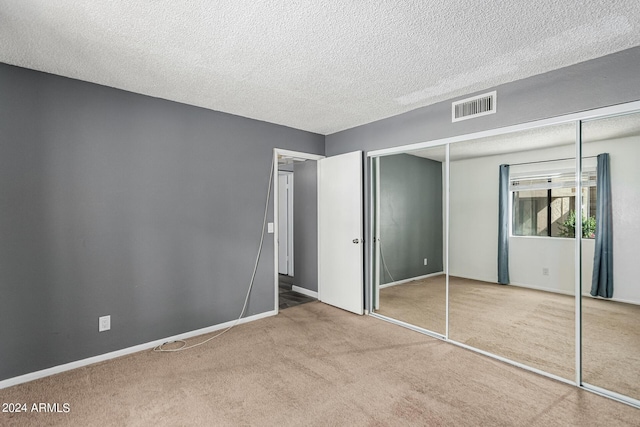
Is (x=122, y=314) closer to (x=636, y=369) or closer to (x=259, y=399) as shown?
(x=259, y=399)

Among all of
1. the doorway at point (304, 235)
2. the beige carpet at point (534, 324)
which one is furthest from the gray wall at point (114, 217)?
the beige carpet at point (534, 324)

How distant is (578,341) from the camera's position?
2.42m

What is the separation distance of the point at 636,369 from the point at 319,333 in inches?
105

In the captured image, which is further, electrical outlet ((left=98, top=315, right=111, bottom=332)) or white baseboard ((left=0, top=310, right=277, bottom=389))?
electrical outlet ((left=98, top=315, right=111, bottom=332))

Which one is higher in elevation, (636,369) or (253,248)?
(253,248)

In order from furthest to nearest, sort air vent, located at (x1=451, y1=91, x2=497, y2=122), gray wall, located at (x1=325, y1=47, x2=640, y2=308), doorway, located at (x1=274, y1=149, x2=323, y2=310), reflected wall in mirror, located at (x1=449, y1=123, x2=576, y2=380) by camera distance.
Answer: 1. doorway, located at (x1=274, y1=149, x2=323, y2=310)
2. air vent, located at (x1=451, y1=91, x2=497, y2=122)
3. reflected wall in mirror, located at (x1=449, y1=123, x2=576, y2=380)
4. gray wall, located at (x1=325, y1=47, x2=640, y2=308)

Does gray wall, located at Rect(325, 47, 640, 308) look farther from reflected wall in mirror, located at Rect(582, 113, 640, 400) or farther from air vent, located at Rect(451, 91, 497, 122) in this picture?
reflected wall in mirror, located at Rect(582, 113, 640, 400)

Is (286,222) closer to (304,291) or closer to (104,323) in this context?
(304,291)

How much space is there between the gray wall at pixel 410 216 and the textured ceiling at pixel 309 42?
1145mm

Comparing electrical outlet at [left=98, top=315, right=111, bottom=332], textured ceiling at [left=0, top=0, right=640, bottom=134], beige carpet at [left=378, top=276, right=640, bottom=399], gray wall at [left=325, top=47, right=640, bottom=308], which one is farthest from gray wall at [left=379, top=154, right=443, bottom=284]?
electrical outlet at [left=98, top=315, right=111, bottom=332]

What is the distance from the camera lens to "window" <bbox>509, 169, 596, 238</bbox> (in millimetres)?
2398

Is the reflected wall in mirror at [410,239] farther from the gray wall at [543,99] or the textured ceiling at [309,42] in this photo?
the textured ceiling at [309,42]

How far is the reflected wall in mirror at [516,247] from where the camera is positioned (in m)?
2.66

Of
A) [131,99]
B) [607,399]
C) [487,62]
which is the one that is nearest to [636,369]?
[607,399]
